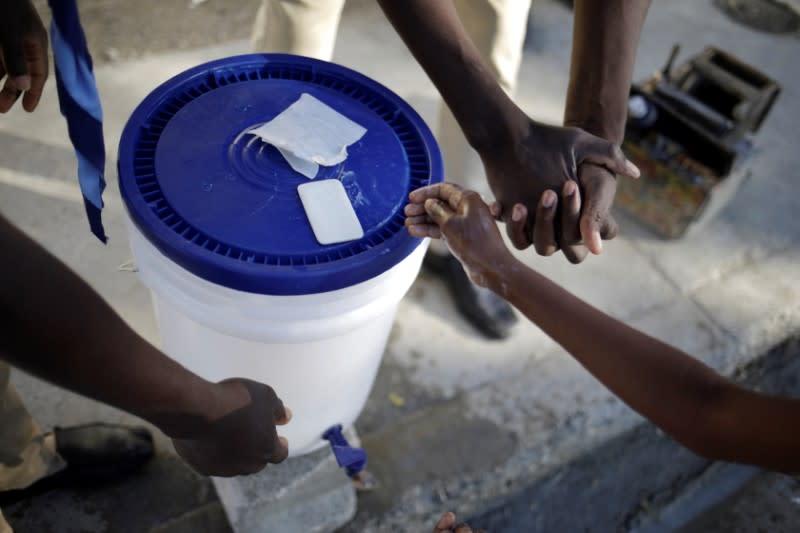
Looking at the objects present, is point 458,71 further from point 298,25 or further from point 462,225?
point 298,25

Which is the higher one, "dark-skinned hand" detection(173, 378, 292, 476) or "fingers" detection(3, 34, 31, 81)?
"fingers" detection(3, 34, 31, 81)

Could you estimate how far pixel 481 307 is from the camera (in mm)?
1997

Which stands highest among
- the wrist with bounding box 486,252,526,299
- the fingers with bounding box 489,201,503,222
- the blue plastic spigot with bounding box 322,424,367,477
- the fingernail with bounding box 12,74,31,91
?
the wrist with bounding box 486,252,526,299

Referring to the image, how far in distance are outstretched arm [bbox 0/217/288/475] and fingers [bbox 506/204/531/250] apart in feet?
1.59

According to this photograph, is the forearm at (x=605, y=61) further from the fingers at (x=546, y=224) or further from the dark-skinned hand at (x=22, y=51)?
the dark-skinned hand at (x=22, y=51)

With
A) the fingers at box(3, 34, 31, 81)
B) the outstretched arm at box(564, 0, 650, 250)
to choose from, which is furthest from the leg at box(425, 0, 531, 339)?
the fingers at box(3, 34, 31, 81)

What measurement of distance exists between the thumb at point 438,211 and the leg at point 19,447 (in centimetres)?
85

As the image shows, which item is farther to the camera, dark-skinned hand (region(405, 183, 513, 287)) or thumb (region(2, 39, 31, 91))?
thumb (region(2, 39, 31, 91))

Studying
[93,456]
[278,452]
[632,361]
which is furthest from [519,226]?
[93,456]

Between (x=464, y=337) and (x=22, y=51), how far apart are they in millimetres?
1266

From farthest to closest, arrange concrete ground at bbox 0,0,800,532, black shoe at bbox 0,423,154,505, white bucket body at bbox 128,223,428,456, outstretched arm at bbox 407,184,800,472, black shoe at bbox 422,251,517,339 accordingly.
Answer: black shoe at bbox 422,251,517,339 → concrete ground at bbox 0,0,800,532 → black shoe at bbox 0,423,154,505 → white bucket body at bbox 128,223,428,456 → outstretched arm at bbox 407,184,800,472

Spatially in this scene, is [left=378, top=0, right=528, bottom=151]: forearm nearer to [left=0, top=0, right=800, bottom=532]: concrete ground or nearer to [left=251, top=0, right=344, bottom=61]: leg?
[left=251, top=0, right=344, bottom=61]: leg

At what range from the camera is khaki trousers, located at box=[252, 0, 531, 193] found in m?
1.70

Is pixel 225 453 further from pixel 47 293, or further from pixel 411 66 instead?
pixel 411 66
